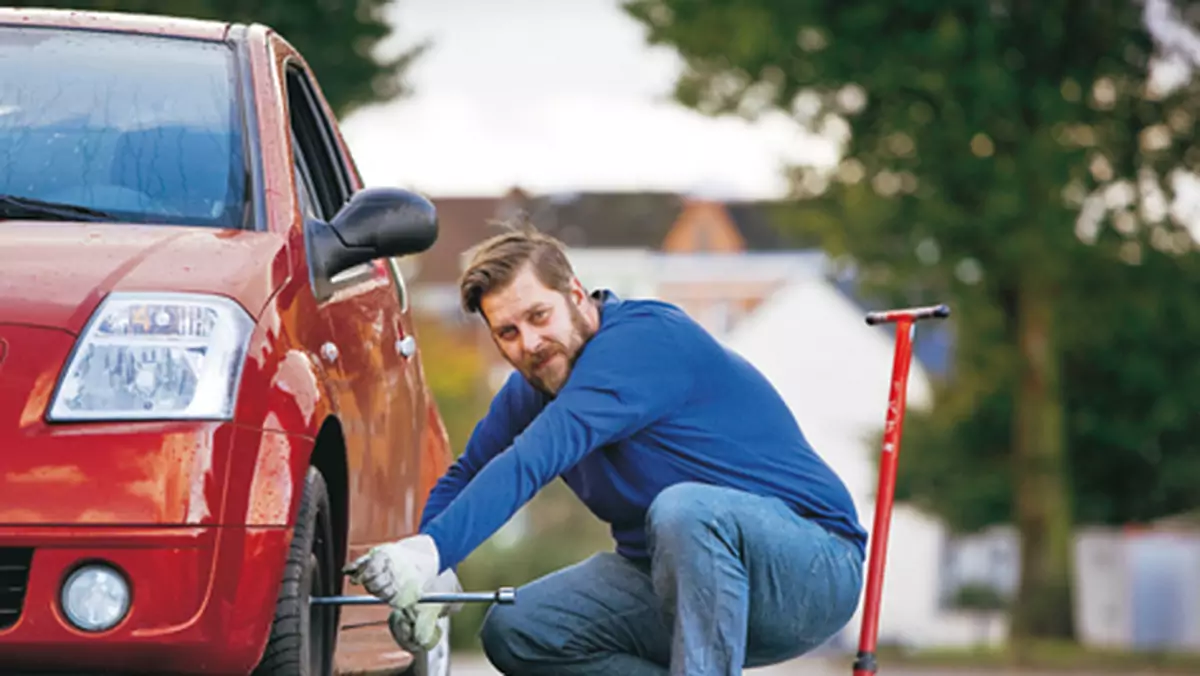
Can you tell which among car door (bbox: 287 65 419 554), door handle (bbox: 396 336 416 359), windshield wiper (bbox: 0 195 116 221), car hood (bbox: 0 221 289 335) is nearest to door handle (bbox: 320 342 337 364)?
car door (bbox: 287 65 419 554)

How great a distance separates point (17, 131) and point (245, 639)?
139 centimetres

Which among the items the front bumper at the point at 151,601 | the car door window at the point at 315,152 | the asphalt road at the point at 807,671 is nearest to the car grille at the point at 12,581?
the front bumper at the point at 151,601

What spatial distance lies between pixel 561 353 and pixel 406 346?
1.09 meters

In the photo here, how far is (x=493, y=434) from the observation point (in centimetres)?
566

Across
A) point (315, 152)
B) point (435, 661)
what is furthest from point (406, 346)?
point (435, 661)

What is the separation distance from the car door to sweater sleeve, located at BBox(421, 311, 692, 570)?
0.31 m

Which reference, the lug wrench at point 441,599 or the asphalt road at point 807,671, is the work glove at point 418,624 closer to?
the lug wrench at point 441,599

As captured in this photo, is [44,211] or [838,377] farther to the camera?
[838,377]

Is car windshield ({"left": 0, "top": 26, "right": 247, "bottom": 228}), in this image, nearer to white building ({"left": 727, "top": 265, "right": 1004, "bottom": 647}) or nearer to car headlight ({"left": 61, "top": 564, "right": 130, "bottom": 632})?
car headlight ({"left": 61, "top": 564, "right": 130, "bottom": 632})

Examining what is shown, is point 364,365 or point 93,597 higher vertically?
point 364,365

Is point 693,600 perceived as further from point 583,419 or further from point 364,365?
point 364,365

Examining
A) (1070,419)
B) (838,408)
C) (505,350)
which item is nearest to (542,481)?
(505,350)

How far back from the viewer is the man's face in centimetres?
516

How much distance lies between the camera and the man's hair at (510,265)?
518 centimetres
